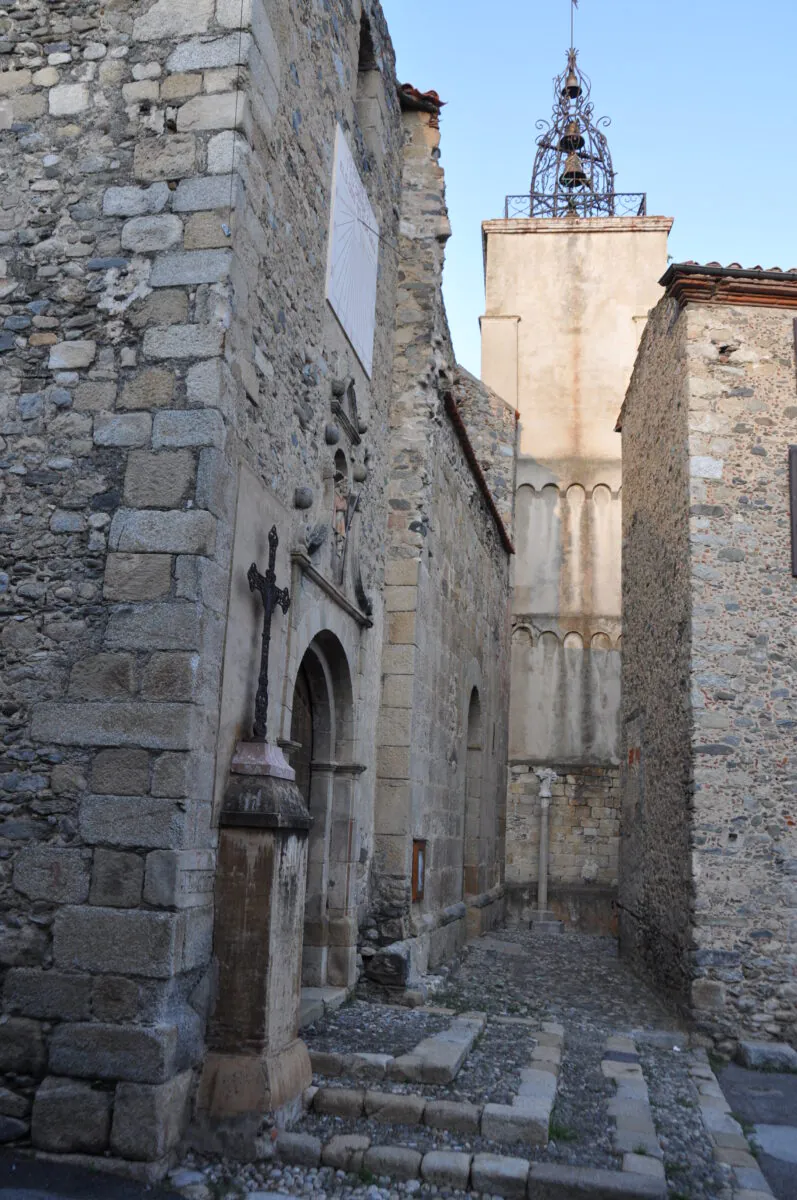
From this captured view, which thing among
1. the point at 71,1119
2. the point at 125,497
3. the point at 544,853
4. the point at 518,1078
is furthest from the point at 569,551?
the point at 71,1119

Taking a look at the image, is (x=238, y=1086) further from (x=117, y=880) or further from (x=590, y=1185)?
(x=590, y=1185)

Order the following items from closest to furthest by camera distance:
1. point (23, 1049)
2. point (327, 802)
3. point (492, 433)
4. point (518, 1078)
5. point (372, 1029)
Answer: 1. point (23, 1049)
2. point (518, 1078)
3. point (372, 1029)
4. point (327, 802)
5. point (492, 433)

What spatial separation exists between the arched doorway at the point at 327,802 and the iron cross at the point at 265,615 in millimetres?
1596

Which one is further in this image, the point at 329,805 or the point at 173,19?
the point at 329,805

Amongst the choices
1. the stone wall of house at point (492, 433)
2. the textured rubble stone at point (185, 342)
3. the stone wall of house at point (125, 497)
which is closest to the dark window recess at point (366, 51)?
the stone wall of house at point (125, 497)

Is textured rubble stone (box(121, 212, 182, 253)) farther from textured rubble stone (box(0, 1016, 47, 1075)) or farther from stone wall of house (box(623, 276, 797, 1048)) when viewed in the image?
stone wall of house (box(623, 276, 797, 1048))

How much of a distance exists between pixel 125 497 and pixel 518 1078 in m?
3.53

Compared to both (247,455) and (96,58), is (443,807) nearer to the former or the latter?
(247,455)

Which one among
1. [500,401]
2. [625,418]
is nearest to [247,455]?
[625,418]

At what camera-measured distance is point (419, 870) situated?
8438mm

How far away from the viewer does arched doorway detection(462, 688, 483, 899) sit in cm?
1212

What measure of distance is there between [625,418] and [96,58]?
7708 millimetres

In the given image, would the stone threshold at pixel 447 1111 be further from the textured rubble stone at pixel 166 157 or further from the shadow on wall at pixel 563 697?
the shadow on wall at pixel 563 697

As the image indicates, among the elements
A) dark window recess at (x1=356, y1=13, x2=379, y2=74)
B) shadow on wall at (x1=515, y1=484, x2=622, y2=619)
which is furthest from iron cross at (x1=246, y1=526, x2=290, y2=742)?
shadow on wall at (x1=515, y1=484, x2=622, y2=619)
